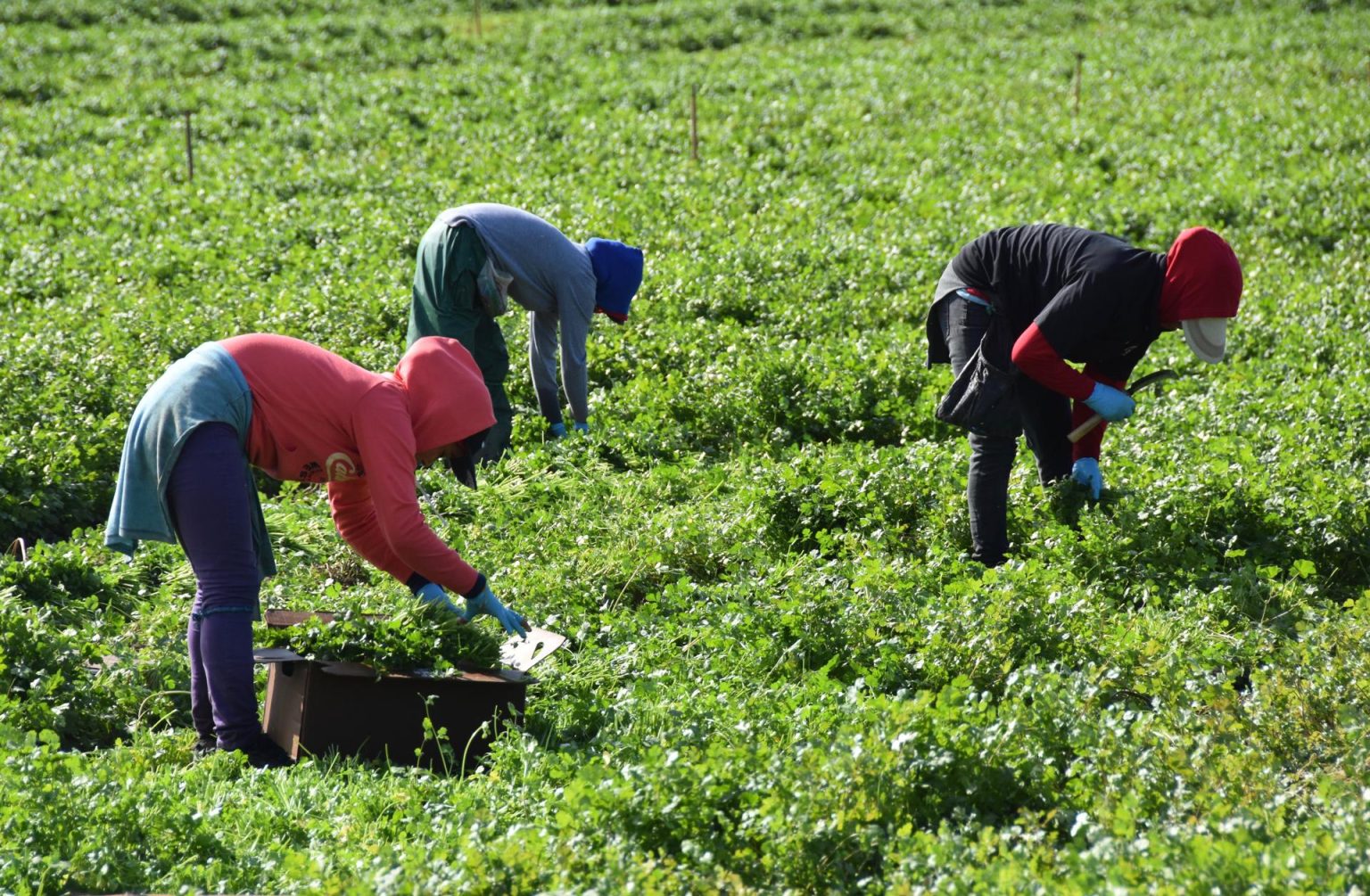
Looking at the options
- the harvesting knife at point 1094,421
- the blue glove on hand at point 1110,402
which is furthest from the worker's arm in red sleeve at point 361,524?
the harvesting knife at point 1094,421

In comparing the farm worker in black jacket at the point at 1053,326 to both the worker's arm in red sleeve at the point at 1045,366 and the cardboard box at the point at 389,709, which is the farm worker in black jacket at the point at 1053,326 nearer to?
the worker's arm in red sleeve at the point at 1045,366

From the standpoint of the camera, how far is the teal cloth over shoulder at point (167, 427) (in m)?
3.88

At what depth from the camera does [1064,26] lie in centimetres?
2161

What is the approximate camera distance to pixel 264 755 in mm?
4039

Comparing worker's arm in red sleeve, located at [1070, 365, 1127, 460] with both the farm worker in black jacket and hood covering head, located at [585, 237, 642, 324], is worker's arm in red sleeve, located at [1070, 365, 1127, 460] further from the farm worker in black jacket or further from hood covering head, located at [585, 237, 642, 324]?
hood covering head, located at [585, 237, 642, 324]

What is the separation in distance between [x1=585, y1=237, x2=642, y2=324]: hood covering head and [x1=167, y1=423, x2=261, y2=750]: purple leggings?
108 inches

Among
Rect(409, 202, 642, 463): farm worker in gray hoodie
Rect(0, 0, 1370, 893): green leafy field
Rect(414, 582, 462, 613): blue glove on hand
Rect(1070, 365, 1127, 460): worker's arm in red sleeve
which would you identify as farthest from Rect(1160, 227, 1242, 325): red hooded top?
Rect(414, 582, 462, 613): blue glove on hand

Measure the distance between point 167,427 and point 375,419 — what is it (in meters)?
0.60

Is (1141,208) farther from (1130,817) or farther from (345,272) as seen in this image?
(1130,817)

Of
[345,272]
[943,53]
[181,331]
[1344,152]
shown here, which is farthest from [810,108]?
[181,331]

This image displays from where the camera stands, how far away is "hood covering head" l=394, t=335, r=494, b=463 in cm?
402

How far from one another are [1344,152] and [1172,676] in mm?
10909

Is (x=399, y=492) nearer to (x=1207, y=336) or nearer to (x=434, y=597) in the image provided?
(x=434, y=597)

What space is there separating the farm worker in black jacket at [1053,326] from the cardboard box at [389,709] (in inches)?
77.4
